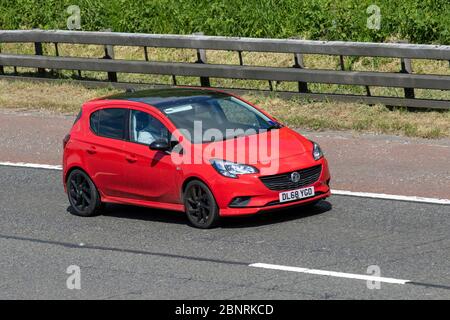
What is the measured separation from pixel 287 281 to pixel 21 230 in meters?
4.31

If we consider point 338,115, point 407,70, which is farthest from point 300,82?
point 407,70

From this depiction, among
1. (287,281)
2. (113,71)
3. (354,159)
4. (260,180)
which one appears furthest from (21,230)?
(113,71)

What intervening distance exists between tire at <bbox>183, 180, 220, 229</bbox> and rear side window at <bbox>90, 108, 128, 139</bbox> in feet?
4.49

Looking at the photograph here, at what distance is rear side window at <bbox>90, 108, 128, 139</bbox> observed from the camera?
588 inches

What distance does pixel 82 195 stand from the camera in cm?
1528

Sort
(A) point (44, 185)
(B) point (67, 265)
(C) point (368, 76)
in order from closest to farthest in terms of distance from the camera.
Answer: (B) point (67, 265), (A) point (44, 185), (C) point (368, 76)

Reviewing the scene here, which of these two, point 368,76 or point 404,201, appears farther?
point 368,76

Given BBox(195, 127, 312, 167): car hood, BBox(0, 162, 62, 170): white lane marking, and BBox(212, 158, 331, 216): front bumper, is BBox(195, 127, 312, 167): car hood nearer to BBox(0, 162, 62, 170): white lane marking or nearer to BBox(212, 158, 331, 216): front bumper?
BBox(212, 158, 331, 216): front bumper

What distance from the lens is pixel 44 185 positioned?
1722 cm
